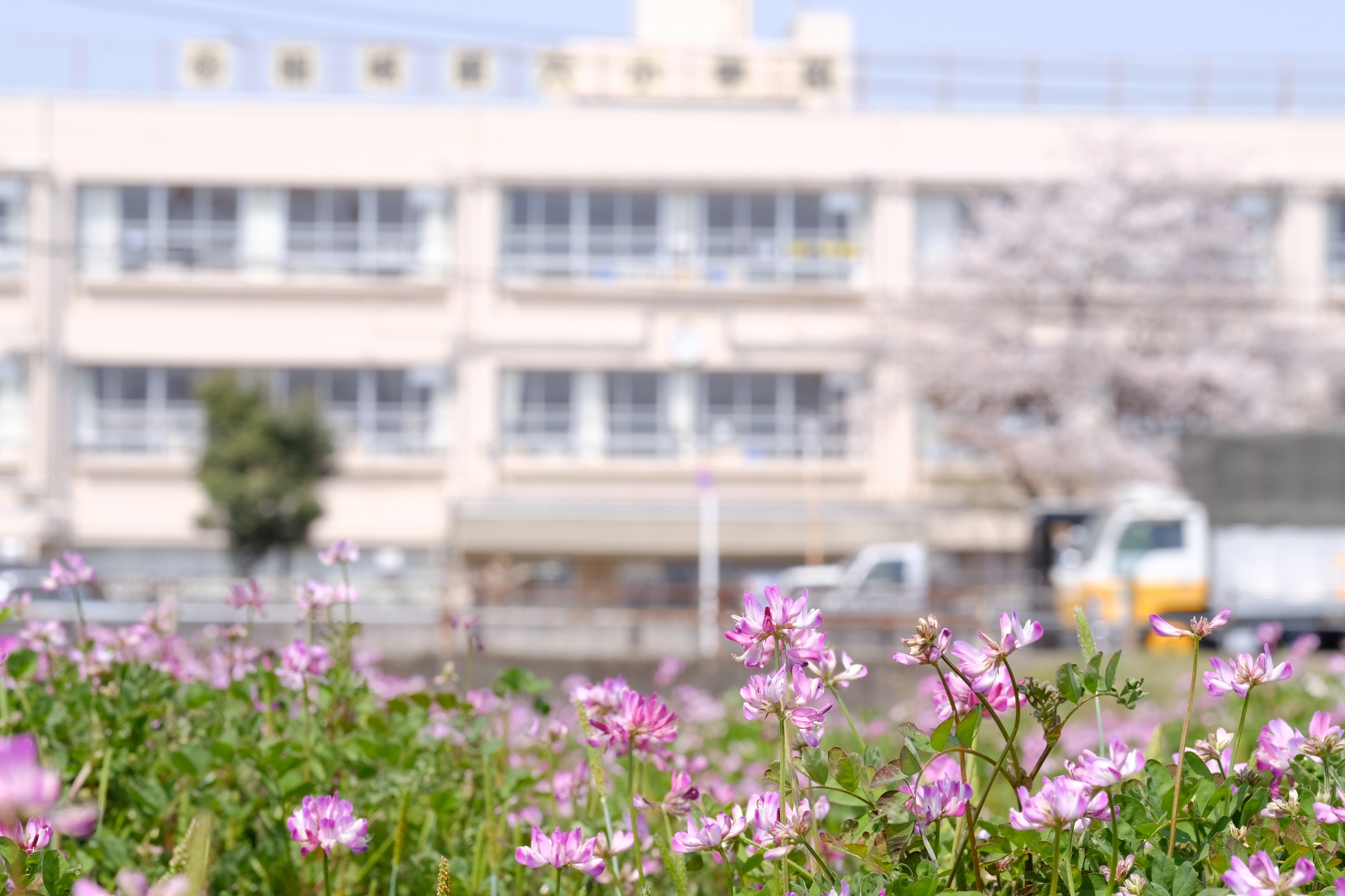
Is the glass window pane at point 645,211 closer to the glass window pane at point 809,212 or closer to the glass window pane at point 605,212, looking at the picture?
the glass window pane at point 605,212

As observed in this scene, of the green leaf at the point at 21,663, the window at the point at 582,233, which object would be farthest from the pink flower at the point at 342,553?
the window at the point at 582,233

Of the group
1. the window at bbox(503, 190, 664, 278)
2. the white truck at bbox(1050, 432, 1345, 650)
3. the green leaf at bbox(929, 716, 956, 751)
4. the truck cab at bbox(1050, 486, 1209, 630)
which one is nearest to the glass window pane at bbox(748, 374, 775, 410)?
the window at bbox(503, 190, 664, 278)

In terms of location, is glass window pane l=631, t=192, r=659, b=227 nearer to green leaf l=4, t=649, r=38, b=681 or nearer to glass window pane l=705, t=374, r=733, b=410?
glass window pane l=705, t=374, r=733, b=410

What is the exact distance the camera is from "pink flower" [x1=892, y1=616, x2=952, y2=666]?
4.46ft

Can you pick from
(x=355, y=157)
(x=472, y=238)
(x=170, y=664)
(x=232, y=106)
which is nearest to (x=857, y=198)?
(x=472, y=238)

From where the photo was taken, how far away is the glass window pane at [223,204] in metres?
30.9

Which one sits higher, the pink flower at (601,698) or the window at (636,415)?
the window at (636,415)

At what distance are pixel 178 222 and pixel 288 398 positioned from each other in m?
4.54

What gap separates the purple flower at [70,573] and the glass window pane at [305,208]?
29761 mm

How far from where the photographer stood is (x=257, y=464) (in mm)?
25844

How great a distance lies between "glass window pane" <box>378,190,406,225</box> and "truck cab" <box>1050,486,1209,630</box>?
16190 mm

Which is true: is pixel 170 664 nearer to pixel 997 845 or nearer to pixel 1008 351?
pixel 997 845

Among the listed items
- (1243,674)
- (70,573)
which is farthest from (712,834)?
(70,573)

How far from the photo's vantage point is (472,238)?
101 ft
